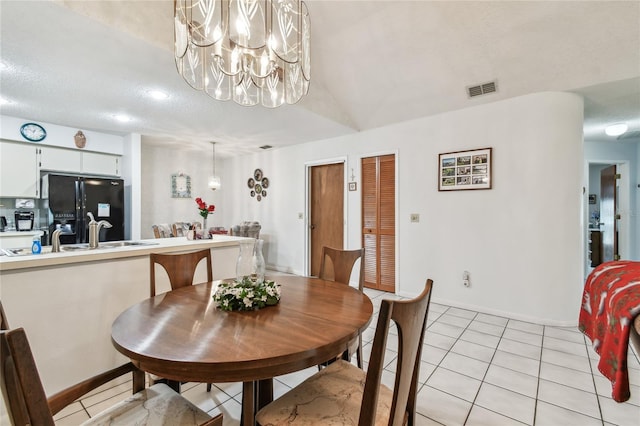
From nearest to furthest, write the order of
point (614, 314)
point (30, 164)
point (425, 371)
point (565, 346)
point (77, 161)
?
1. point (614, 314)
2. point (425, 371)
3. point (565, 346)
4. point (30, 164)
5. point (77, 161)

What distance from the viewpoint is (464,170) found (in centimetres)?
349

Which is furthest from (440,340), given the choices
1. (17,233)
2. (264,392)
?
(17,233)

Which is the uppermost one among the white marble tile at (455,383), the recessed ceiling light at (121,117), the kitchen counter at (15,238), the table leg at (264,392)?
the recessed ceiling light at (121,117)

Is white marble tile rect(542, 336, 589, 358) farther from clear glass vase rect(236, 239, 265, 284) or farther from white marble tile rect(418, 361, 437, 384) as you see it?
clear glass vase rect(236, 239, 265, 284)

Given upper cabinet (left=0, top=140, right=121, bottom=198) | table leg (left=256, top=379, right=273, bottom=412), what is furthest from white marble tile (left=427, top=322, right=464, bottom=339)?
upper cabinet (left=0, top=140, right=121, bottom=198)

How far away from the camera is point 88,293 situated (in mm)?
1959

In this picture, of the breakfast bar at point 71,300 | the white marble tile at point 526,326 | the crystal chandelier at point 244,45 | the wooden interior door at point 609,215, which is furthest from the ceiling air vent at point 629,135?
the breakfast bar at point 71,300

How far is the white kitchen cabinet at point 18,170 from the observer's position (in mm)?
3764

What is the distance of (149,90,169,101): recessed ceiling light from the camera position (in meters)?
3.05

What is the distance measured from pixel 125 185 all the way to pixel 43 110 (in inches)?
59.7

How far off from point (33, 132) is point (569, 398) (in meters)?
6.49

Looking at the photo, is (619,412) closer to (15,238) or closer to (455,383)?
(455,383)

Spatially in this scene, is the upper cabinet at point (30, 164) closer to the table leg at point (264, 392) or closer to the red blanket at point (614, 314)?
the table leg at point (264, 392)

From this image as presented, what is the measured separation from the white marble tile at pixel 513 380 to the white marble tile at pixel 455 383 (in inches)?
5.5
